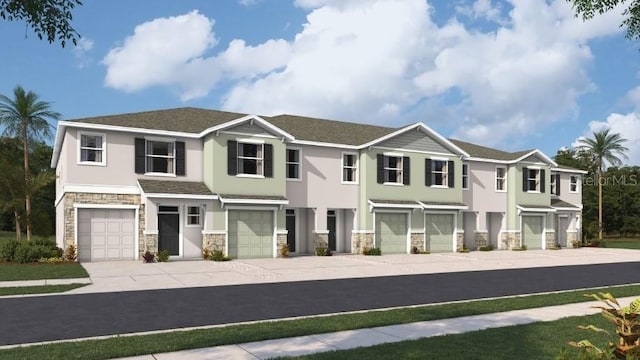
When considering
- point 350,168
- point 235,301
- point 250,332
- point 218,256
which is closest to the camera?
point 250,332

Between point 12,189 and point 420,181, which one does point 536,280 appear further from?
point 12,189

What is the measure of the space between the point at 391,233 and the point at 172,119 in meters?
13.8

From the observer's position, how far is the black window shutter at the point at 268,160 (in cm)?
2695

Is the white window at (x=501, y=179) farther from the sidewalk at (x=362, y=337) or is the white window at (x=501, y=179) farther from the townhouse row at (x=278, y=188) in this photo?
the sidewalk at (x=362, y=337)

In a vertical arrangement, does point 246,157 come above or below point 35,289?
above

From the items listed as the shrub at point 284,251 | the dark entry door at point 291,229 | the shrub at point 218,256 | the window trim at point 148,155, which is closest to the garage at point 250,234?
the shrub at point 284,251

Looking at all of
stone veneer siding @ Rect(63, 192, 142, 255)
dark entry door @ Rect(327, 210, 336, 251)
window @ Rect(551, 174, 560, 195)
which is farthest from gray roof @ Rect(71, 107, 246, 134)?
window @ Rect(551, 174, 560, 195)

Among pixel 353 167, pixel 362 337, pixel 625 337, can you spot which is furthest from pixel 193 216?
pixel 625 337

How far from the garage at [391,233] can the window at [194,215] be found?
10.3 metres

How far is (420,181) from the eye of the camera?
A: 32.5 metres

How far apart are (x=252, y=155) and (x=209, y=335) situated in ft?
59.7

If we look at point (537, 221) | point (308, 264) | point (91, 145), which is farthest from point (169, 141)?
point (537, 221)

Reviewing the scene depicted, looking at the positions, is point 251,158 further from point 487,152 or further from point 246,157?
point 487,152

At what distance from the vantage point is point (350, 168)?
30984 millimetres
